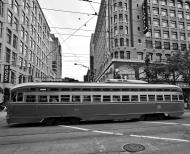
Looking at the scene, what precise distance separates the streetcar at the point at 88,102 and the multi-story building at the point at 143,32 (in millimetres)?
21990

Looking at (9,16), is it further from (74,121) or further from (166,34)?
(166,34)

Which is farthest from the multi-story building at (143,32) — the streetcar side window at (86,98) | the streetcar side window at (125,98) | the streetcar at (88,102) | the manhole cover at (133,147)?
the manhole cover at (133,147)

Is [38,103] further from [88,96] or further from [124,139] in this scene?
[124,139]

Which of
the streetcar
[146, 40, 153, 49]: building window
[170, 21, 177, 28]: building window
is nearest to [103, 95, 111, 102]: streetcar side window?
the streetcar

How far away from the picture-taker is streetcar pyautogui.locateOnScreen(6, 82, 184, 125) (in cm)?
1111

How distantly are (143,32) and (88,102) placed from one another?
102ft

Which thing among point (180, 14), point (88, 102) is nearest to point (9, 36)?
point (88, 102)

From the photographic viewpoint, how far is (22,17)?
37438 millimetres

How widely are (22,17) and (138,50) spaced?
2723 centimetres

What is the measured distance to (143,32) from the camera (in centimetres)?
3834

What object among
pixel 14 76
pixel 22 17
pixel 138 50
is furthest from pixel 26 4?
pixel 138 50

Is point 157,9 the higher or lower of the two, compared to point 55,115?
higher

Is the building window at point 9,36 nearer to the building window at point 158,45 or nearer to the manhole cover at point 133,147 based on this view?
the manhole cover at point 133,147

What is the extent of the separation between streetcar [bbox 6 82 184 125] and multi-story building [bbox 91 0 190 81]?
21990 mm
